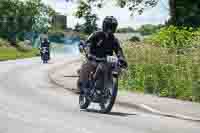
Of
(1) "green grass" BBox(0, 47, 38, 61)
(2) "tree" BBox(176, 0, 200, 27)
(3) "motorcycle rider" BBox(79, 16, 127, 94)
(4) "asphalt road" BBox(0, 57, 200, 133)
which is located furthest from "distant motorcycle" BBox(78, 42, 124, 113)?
(1) "green grass" BBox(0, 47, 38, 61)

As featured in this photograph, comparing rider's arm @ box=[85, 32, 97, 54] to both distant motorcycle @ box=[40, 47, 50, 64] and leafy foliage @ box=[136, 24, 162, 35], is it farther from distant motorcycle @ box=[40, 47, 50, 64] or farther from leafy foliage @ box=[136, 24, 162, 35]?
distant motorcycle @ box=[40, 47, 50, 64]

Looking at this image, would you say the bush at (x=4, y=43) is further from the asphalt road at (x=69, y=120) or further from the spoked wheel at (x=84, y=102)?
the spoked wheel at (x=84, y=102)

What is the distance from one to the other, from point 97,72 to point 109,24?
3.34ft

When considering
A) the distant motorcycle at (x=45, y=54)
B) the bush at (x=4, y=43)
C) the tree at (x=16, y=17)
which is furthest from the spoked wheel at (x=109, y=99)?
the tree at (x=16, y=17)

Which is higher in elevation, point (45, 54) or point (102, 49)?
point (102, 49)

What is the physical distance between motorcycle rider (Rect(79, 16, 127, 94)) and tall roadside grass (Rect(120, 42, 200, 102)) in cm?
377

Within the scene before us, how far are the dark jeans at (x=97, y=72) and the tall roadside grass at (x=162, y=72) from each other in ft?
12.4

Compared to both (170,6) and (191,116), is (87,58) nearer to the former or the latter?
(191,116)

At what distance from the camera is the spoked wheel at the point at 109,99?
13.9 m

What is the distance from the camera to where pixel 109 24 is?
1405 cm

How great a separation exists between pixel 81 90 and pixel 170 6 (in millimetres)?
25965

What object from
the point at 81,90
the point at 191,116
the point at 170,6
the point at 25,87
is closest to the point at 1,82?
the point at 25,87

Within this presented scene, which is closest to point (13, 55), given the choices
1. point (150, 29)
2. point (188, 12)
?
point (150, 29)

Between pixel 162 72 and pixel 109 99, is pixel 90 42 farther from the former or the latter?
pixel 162 72
